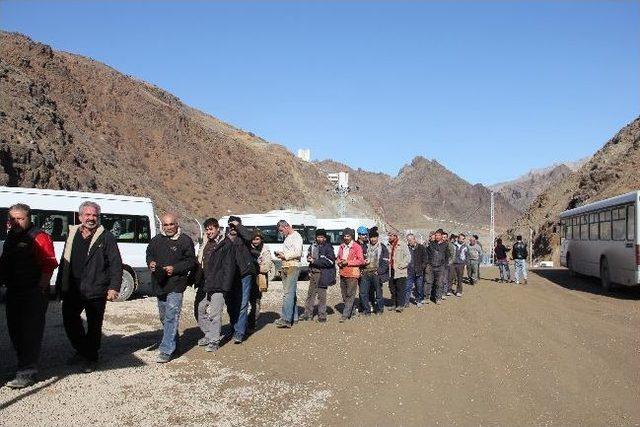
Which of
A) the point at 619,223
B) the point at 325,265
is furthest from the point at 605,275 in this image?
the point at 325,265

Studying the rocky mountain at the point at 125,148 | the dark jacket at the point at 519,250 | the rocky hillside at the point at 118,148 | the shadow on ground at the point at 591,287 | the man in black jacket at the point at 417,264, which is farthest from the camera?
the rocky mountain at the point at 125,148

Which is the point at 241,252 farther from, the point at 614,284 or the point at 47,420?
the point at 614,284

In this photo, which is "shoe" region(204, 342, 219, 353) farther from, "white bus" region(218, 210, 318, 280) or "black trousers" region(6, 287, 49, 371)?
"white bus" region(218, 210, 318, 280)

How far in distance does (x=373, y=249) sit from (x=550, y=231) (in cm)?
4115

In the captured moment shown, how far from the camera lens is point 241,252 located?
9344 mm

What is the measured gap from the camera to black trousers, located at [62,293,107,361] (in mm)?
7406

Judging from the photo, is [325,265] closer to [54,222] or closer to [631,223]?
[54,222]

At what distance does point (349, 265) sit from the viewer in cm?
1141

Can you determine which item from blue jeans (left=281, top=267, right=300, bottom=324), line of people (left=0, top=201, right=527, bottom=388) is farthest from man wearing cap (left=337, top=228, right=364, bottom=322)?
blue jeans (left=281, top=267, right=300, bottom=324)

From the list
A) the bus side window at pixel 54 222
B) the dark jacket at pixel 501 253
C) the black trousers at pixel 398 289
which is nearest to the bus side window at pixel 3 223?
the bus side window at pixel 54 222

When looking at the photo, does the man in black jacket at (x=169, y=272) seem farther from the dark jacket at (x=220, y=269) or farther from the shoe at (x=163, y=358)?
the dark jacket at (x=220, y=269)

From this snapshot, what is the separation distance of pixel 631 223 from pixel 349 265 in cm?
885

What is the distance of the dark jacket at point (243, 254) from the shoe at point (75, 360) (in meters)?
2.62

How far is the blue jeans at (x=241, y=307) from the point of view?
30.5 ft
